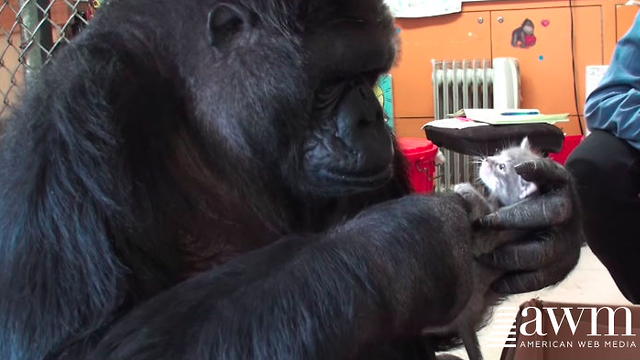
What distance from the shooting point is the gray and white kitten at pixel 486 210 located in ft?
2.92

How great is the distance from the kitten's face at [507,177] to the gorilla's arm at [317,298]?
0.15 meters

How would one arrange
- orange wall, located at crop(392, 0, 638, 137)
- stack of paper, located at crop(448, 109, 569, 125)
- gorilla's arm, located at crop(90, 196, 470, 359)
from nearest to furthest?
gorilla's arm, located at crop(90, 196, 470, 359) → stack of paper, located at crop(448, 109, 569, 125) → orange wall, located at crop(392, 0, 638, 137)

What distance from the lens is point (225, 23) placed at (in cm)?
96

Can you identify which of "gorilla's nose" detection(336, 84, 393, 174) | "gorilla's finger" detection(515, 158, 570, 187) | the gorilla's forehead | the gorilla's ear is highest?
the gorilla's ear

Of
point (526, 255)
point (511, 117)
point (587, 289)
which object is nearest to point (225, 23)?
point (526, 255)

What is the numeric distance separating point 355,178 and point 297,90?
137mm

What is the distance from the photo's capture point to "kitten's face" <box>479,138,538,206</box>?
3.12ft

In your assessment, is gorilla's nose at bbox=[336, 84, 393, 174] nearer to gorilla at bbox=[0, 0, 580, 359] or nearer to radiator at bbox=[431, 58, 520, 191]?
gorilla at bbox=[0, 0, 580, 359]

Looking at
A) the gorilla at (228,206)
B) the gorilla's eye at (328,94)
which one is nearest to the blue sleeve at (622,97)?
the gorilla at (228,206)

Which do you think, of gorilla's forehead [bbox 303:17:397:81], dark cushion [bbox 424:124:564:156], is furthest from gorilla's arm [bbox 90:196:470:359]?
dark cushion [bbox 424:124:564:156]

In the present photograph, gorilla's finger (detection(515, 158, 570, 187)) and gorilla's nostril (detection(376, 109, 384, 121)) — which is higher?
gorilla's nostril (detection(376, 109, 384, 121))

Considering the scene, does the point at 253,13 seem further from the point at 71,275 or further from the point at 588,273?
the point at 588,273

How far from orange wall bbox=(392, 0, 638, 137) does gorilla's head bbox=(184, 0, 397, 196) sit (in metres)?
2.55

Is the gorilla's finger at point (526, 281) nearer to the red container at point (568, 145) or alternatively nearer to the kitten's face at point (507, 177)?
the kitten's face at point (507, 177)
